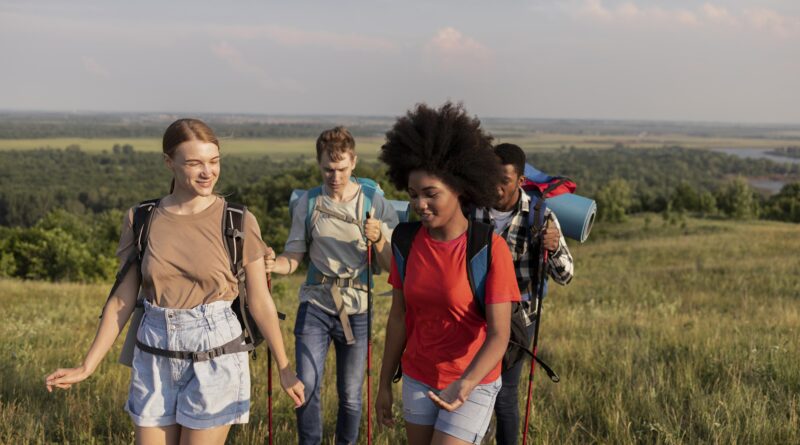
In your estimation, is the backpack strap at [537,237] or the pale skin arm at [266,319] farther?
the backpack strap at [537,237]

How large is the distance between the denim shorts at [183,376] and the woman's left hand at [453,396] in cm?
93

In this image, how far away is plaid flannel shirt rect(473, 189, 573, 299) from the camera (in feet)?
12.9

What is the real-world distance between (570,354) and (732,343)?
66.4 inches

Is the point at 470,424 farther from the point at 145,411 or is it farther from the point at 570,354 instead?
the point at 570,354

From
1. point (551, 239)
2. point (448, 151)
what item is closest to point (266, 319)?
point (448, 151)

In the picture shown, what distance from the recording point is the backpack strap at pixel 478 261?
9.34 ft

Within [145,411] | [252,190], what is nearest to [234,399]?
[145,411]

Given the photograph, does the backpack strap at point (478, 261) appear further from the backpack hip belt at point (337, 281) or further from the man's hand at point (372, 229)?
the backpack hip belt at point (337, 281)

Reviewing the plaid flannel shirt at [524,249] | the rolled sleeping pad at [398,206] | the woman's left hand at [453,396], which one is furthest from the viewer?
the rolled sleeping pad at [398,206]

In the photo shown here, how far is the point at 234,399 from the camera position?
300 centimetres

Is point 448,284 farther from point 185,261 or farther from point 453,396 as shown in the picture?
point 185,261

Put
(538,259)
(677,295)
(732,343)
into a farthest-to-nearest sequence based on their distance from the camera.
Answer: (677,295) → (732,343) → (538,259)

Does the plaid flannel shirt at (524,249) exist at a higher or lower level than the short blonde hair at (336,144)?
lower

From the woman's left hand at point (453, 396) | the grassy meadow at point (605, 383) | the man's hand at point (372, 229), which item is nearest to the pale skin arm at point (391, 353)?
the woman's left hand at point (453, 396)
